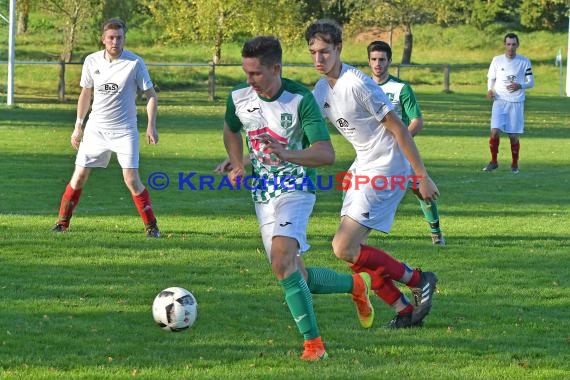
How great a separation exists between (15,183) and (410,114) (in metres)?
7.54

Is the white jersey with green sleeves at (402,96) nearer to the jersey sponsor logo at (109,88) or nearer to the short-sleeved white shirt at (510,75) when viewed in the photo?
the jersey sponsor logo at (109,88)

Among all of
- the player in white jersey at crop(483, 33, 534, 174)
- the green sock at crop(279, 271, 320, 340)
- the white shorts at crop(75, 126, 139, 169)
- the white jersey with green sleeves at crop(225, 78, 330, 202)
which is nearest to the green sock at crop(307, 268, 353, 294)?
the green sock at crop(279, 271, 320, 340)

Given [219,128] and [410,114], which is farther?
[219,128]

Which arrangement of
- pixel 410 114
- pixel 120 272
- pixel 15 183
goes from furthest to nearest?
pixel 15 183 < pixel 410 114 < pixel 120 272

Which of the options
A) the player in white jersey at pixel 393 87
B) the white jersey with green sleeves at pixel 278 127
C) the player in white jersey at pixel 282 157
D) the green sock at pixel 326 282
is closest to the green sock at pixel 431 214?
the player in white jersey at pixel 393 87

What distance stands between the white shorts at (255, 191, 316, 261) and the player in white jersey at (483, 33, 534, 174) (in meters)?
13.0

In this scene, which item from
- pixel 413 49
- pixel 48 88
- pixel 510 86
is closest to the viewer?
pixel 510 86

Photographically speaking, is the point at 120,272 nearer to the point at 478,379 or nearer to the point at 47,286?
the point at 47,286

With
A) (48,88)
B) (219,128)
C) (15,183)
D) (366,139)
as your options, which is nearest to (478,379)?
(366,139)

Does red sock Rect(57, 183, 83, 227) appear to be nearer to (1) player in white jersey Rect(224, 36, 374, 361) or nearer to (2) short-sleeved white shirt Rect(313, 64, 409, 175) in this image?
(2) short-sleeved white shirt Rect(313, 64, 409, 175)

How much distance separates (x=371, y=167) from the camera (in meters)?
7.97

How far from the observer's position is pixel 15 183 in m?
16.3

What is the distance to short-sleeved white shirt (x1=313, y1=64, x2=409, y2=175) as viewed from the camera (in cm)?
756

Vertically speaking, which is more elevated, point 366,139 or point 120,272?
point 366,139
